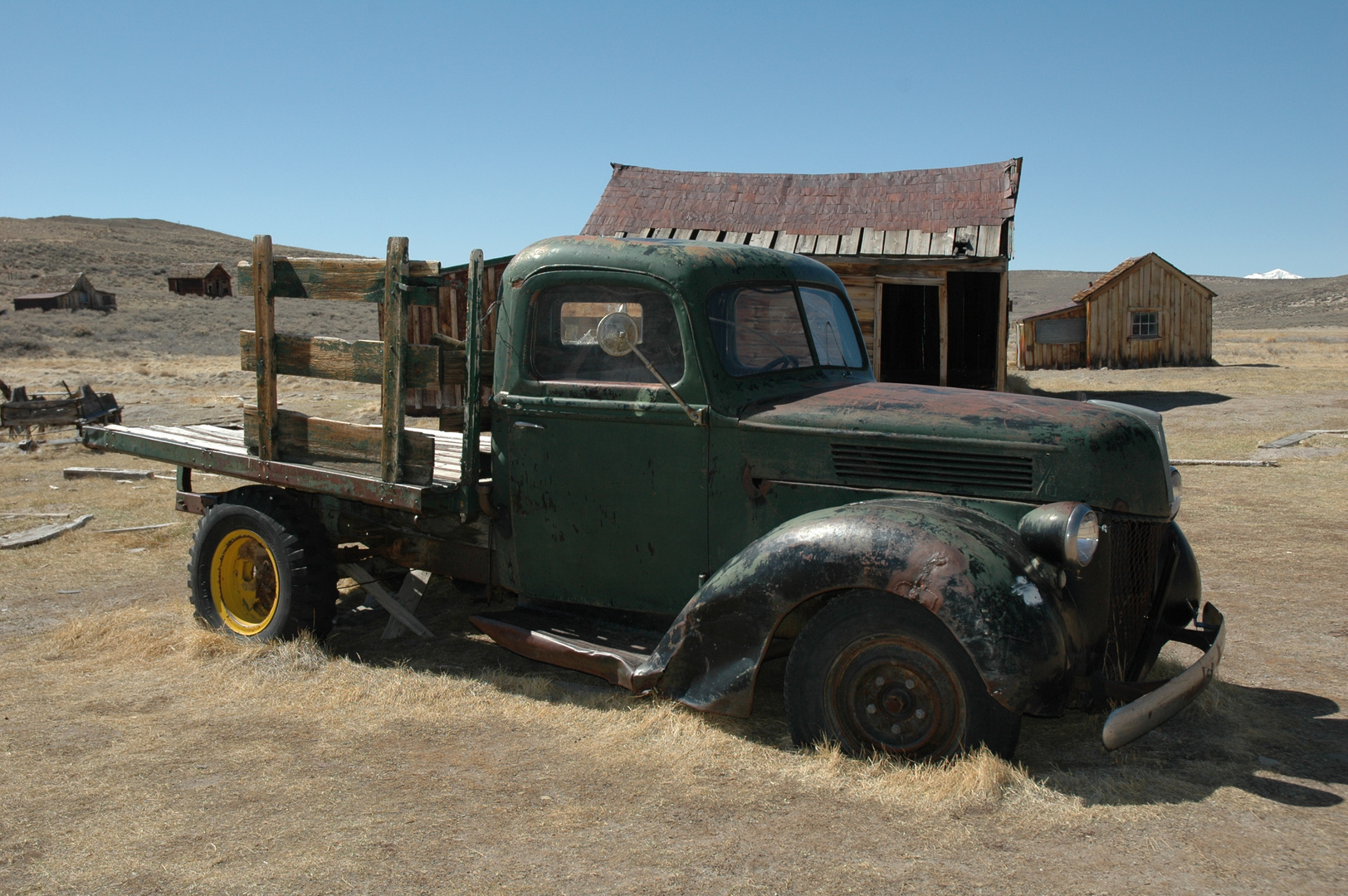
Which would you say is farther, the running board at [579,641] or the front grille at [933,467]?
the running board at [579,641]

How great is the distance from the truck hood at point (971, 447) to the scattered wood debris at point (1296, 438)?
33.1 ft

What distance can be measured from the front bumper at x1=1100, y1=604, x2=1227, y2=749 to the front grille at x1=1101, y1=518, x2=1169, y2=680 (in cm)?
27

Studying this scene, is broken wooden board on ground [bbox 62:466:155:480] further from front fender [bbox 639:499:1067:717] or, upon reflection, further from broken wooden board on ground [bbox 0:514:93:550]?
front fender [bbox 639:499:1067:717]

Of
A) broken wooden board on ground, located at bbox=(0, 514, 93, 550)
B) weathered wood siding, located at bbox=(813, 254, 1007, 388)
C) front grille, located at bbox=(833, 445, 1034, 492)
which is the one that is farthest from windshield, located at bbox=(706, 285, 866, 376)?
weathered wood siding, located at bbox=(813, 254, 1007, 388)

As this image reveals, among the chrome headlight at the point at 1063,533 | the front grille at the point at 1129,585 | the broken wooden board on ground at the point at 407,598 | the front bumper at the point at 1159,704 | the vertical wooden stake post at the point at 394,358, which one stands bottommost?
the broken wooden board on ground at the point at 407,598

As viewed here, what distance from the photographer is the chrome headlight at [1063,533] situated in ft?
10.7

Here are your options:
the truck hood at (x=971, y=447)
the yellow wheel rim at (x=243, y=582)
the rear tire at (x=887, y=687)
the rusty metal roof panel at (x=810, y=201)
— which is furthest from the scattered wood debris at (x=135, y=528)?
the rusty metal roof panel at (x=810, y=201)

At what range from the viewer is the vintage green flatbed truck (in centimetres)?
337

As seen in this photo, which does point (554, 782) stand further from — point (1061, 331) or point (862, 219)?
point (1061, 331)

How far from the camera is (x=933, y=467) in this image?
3.67 metres

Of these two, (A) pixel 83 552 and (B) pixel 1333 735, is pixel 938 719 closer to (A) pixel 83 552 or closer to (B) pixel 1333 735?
(B) pixel 1333 735

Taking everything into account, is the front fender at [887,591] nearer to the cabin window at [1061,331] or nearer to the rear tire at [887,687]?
the rear tire at [887,687]

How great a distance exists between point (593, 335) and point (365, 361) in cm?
114

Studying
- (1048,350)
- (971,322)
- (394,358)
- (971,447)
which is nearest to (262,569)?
(394,358)
